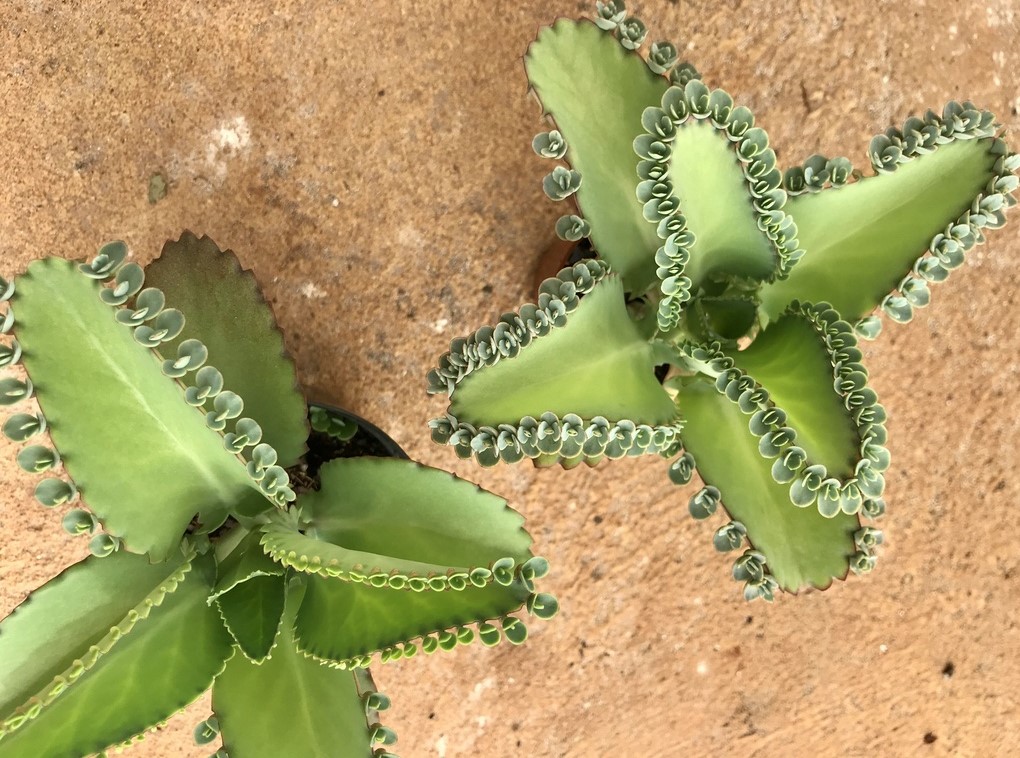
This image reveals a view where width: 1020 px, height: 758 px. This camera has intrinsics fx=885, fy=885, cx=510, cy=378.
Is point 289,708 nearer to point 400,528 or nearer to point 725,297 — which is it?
point 400,528

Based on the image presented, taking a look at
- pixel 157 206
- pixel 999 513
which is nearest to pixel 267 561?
pixel 157 206

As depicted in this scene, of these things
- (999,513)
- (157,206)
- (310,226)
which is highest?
(157,206)

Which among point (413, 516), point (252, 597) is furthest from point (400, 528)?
point (252, 597)

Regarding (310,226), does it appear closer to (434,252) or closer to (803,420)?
(434,252)

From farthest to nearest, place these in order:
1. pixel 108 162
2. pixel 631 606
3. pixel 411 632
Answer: pixel 631 606, pixel 108 162, pixel 411 632

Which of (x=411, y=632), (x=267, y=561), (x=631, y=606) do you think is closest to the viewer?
(x=411, y=632)

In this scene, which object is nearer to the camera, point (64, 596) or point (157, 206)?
point (64, 596)

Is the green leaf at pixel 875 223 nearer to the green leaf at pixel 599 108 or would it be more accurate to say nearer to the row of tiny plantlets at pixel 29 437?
the green leaf at pixel 599 108
